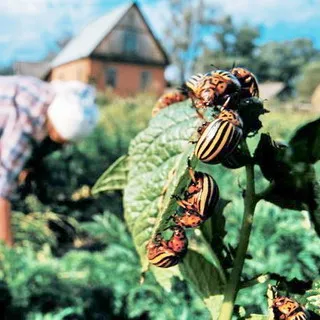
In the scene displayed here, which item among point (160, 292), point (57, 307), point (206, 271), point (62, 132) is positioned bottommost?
point (57, 307)

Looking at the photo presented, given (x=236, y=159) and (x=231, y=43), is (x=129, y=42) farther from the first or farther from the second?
(x=236, y=159)

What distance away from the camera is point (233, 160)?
0.90 ft

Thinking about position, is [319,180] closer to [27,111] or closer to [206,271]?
[206,271]

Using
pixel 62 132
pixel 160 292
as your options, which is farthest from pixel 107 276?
pixel 62 132

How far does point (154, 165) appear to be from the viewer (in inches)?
12.7

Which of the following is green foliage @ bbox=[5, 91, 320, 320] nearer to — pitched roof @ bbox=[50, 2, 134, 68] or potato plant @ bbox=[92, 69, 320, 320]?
potato plant @ bbox=[92, 69, 320, 320]

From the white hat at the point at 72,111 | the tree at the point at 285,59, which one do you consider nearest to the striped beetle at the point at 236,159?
the white hat at the point at 72,111

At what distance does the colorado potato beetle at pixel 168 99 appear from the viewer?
0.36 meters

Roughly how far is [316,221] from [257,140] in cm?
5

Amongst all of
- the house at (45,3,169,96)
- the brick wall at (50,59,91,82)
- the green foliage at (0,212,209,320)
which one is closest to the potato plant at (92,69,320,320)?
the green foliage at (0,212,209,320)

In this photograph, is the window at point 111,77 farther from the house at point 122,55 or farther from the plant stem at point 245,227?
the plant stem at point 245,227

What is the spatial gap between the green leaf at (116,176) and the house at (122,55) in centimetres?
1690

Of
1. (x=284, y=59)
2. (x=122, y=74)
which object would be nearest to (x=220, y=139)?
(x=122, y=74)

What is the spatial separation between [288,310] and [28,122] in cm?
249
